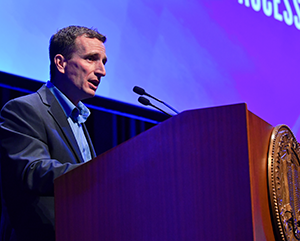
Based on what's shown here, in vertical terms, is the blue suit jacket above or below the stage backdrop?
below

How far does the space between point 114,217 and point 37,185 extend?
13.0 inches

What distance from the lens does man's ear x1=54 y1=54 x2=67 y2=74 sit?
178 centimetres

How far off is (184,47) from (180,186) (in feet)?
7.13

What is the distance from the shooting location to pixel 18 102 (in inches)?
57.5

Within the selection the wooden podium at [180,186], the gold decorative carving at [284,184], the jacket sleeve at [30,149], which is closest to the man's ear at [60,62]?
the jacket sleeve at [30,149]

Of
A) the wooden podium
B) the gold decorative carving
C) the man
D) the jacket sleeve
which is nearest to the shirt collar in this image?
the man

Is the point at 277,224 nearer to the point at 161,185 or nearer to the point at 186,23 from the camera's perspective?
the point at 161,185

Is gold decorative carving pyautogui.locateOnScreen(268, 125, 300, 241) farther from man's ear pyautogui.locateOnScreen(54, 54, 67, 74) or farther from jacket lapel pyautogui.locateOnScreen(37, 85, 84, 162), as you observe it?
man's ear pyautogui.locateOnScreen(54, 54, 67, 74)

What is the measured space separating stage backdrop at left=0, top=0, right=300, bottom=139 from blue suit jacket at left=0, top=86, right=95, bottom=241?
2.53ft

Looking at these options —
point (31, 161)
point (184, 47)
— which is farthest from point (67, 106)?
point (184, 47)

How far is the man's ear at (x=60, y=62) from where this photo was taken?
5.83 feet

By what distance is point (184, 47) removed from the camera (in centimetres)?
293

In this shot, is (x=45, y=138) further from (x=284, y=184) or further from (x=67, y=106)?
(x=284, y=184)

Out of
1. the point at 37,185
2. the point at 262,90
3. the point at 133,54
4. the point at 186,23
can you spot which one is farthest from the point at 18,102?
the point at 262,90
